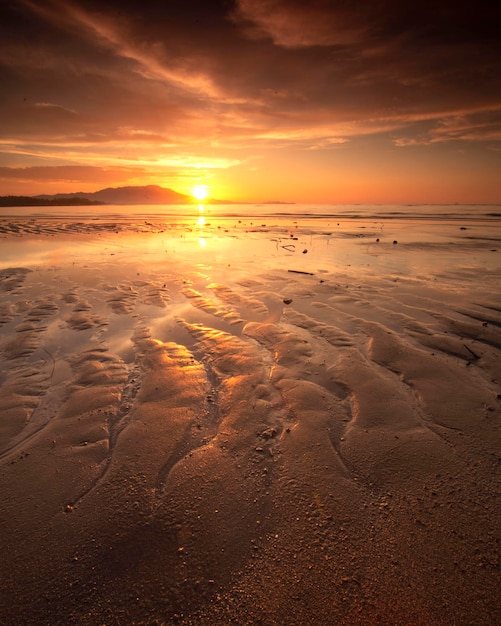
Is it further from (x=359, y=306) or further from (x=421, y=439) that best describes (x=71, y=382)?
(x=359, y=306)

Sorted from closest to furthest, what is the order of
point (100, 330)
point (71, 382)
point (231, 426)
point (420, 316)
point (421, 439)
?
1. point (421, 439)
2. point (231, 426)
3. point (71, 382)
4. point (100, 330)
5. point (420, 316)

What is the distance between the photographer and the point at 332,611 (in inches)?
68.6

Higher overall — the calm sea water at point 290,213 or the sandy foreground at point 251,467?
the calm sea water at point 290,213

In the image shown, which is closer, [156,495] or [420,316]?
[156,495]

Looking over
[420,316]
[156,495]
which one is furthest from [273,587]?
[420,316]

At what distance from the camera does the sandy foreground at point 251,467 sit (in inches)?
72.0

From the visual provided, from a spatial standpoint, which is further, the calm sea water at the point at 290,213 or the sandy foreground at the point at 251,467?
the calm sea water at the point at 290,213

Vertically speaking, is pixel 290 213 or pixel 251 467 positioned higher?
pixel 290 213

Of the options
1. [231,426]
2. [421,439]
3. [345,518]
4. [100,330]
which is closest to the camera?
[345,518]

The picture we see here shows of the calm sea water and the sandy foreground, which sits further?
the calm sea water

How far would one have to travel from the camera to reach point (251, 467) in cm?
274

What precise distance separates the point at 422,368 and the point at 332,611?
3.37 metres

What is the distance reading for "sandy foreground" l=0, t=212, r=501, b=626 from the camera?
72.0 inches

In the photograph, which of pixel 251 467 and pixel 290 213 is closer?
pixel 251 467
